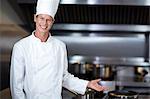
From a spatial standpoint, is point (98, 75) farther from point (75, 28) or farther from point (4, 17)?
point (4, 17)

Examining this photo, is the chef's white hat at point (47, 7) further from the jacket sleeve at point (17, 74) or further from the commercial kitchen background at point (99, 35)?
the commercial kitchen background at point (99, 35)

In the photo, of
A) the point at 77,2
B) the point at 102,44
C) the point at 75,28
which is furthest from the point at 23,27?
the point at 102,44

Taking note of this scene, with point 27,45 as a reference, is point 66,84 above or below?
below

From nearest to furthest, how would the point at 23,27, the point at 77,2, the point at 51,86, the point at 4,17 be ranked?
1. the point at 51,86
2. the point at 4,17
3. the point at 77,2
4. the point at 23,27

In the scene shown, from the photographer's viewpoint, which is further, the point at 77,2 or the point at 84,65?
the point at 84,65

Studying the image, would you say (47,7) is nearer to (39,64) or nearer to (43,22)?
(43,22)

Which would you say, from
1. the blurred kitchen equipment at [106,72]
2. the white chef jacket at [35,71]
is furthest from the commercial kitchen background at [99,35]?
the white chef jacket at [35,71]

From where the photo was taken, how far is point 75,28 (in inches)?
94.5

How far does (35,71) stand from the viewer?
1.22m

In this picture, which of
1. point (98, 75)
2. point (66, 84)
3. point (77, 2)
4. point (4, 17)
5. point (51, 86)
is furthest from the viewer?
point (98, 75)

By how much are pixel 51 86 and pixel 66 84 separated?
14cm

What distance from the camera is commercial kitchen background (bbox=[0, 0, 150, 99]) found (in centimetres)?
195

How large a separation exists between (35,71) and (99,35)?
1515 millimetres

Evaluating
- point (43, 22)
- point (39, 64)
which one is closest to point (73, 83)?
point (39, 64)
